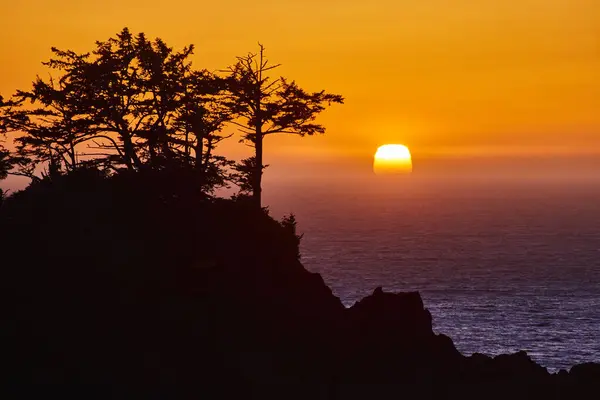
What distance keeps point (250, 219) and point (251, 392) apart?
32.5 ft

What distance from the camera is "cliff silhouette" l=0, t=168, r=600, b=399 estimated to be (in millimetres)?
31469

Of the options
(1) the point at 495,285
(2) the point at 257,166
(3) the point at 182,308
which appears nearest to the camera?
(3) the point at 182,308

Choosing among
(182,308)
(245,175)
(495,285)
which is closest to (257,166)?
(245,175)

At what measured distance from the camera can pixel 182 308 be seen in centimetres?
3391

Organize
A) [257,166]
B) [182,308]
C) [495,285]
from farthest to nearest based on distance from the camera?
[495,285] < [257,166] < [182,308]

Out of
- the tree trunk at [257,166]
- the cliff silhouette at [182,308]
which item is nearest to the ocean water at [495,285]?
the cliff silhouette at [182,308]

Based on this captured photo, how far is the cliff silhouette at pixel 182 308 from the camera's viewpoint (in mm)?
31469

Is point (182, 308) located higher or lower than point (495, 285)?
higher

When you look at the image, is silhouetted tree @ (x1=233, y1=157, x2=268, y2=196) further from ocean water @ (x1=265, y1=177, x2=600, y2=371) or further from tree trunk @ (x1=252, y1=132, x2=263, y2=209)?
ocean water @ (x1=265, y1=177, x2=600, y2=371)

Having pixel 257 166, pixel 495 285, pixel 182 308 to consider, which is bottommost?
pixel 495 285

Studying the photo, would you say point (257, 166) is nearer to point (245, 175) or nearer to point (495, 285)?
point (245, 175)

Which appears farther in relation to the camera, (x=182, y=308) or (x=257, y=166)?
(x=257, y=166)

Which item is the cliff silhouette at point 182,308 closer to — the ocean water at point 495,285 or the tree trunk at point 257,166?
the tree trunk at point 257,166

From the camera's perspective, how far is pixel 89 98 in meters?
40.3
